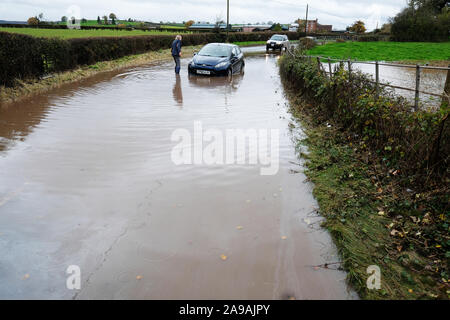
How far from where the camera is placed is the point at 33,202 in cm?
513

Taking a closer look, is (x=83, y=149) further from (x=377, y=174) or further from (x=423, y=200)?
(x=423, y=200)

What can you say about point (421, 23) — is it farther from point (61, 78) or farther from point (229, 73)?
point (61, 78)

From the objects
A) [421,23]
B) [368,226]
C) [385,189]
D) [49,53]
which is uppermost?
[421,23]

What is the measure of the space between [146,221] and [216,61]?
14116 millimetres

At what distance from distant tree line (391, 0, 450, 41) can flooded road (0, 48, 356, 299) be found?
5622 centimetres

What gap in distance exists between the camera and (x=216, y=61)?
1772cm

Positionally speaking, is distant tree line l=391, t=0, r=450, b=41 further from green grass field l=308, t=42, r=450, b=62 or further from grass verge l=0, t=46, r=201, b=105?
grass verge l=0, t=46, r=201, b=105

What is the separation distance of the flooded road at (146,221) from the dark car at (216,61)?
901 centimetres

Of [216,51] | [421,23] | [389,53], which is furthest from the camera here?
[421,23]

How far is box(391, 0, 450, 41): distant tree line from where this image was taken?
53.8 m

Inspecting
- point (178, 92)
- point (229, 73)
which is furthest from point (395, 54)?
point (178, 92)

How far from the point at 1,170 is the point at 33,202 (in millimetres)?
1549

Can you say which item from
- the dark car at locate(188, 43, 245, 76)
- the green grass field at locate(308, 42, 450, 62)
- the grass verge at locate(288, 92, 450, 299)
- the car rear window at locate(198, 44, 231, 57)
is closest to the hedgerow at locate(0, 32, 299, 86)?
the dark car at locate(188, 43, 245, 76)
